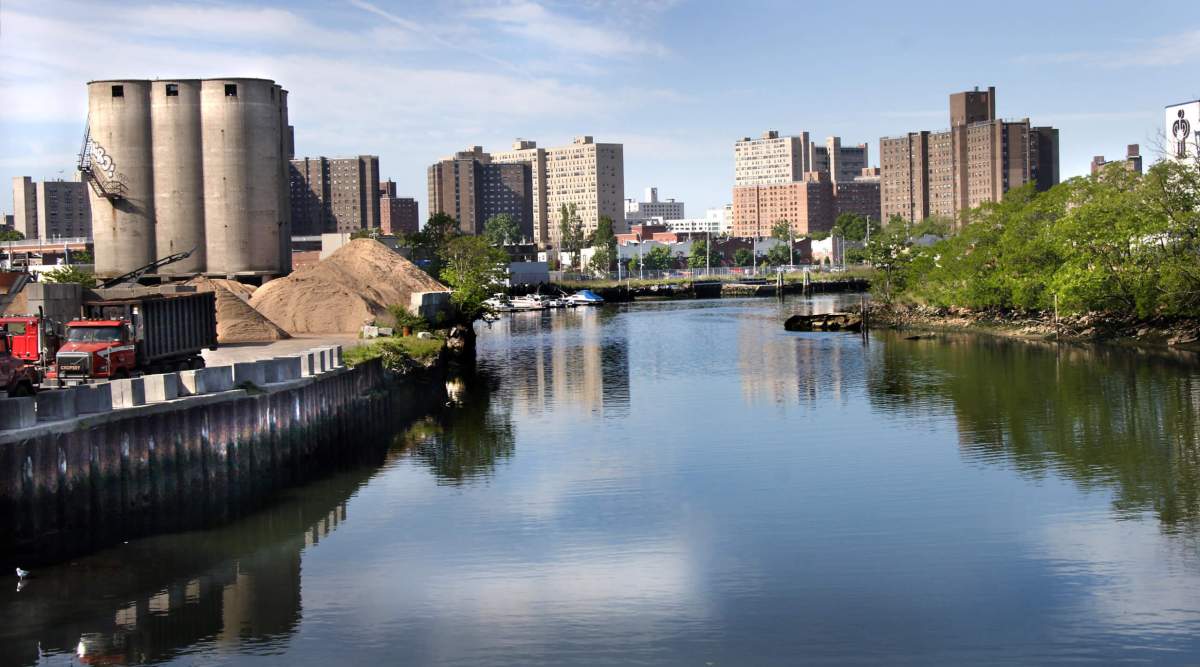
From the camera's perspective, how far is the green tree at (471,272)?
95875mm

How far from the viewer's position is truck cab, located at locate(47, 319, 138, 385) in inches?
1551

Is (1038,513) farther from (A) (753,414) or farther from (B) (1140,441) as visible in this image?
(A) (753,414)

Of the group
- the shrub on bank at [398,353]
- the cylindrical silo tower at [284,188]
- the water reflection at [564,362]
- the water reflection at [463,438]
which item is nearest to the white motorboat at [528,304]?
the water reflection at [564,362]

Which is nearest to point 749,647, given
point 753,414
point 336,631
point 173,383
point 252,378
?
point 336,631

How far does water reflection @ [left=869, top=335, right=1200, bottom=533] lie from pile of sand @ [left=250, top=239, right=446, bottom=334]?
31.8m

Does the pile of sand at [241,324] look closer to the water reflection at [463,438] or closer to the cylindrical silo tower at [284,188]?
the water reflection at [463,438]

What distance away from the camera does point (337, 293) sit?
8000 centimetres

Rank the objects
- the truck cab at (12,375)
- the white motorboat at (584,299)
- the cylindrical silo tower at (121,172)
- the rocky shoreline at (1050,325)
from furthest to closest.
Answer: the white motorboat at (584,299)
the cylindrical silo tower at (121,172)
the rocky shoreline at (1050,325)
the truck cab at (12,375)

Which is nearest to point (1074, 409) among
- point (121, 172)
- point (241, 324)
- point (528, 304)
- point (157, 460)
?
point (157, 460)

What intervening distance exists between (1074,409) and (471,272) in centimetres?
6379

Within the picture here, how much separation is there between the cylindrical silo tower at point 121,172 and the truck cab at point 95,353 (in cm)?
6016

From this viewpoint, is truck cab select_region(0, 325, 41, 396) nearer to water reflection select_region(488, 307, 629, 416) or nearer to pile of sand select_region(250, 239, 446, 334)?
water reflection select_region(488, 307, 629, 416)

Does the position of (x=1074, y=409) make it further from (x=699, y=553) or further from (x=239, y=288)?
(x=239, y=288)

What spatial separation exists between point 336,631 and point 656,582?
688cm
